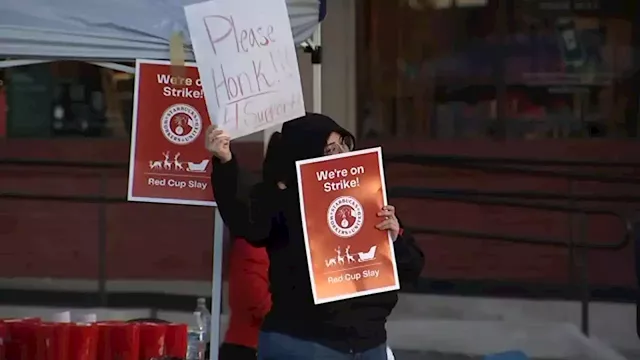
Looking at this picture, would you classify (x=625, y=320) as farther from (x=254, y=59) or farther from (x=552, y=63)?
(x=254, y=59)

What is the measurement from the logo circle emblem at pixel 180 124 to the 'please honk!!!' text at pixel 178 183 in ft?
0.47

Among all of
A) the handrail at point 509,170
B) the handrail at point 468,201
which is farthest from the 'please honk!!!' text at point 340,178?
the handrail at point 509,170

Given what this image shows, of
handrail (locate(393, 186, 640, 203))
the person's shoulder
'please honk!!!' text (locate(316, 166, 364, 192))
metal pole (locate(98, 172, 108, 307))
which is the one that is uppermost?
'please honk!!!' text (locate(316, 166, 364, 192))

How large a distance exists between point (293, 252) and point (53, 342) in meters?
1.20

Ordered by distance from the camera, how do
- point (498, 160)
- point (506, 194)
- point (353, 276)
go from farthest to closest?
point (498, 160) → point (506, 194) → point (353, 276)

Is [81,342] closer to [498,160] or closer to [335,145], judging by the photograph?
[335,145]

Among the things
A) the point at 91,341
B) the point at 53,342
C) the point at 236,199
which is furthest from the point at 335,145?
the point at 53,342

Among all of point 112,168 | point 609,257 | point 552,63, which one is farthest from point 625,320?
point 112,168

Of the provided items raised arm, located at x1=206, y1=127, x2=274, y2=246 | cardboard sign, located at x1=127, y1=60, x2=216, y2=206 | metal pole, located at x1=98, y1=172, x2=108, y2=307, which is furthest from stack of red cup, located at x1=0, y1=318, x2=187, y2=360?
metal pole, located at x1=98, y1=172, x2=108, y2=307

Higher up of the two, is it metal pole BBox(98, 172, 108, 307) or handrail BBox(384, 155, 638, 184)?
handrail BBox(384, 155, 638, 184)

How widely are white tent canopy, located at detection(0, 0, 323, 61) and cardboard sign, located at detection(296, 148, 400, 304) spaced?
2.68 feet

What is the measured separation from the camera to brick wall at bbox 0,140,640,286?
923cm

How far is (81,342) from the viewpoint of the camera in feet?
14.5

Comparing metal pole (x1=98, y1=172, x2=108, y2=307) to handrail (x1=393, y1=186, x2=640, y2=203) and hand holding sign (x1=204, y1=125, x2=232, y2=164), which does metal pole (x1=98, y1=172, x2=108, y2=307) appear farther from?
hand holding sign (x1=204, y1=125, x2=232, y2=164)
